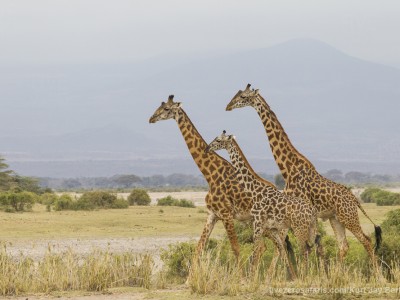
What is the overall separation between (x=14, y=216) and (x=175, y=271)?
19121 millimetres

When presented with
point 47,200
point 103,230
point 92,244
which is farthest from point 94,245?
point 47,200

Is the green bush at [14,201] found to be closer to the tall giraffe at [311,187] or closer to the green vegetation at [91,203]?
the green vegetation at [91,203]

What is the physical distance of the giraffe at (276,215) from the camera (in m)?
12.9

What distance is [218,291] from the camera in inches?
508

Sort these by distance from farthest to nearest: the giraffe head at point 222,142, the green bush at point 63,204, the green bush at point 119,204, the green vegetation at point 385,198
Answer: the green vegetation at point 385,198
the green bush at point 119,204
the green bush at point 63,204
the giraffe head at point 222,142

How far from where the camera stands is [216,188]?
13.8 metres

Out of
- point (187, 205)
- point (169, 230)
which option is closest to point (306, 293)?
point (169, 230)

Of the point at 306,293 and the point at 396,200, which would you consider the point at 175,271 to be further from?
the point at 396,200

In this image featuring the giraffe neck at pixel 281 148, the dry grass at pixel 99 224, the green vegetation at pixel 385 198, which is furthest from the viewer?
the green vegetation at pixel 385 198

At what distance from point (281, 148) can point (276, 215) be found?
4.67ft

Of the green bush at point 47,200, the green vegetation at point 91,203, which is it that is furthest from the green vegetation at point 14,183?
the green vegetation at point 91,203

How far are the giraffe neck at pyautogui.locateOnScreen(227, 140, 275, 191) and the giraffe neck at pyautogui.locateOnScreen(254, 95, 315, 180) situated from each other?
20.6 inches

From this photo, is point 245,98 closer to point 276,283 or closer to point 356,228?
point 356,228

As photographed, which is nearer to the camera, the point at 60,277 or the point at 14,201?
the point at 60,277
